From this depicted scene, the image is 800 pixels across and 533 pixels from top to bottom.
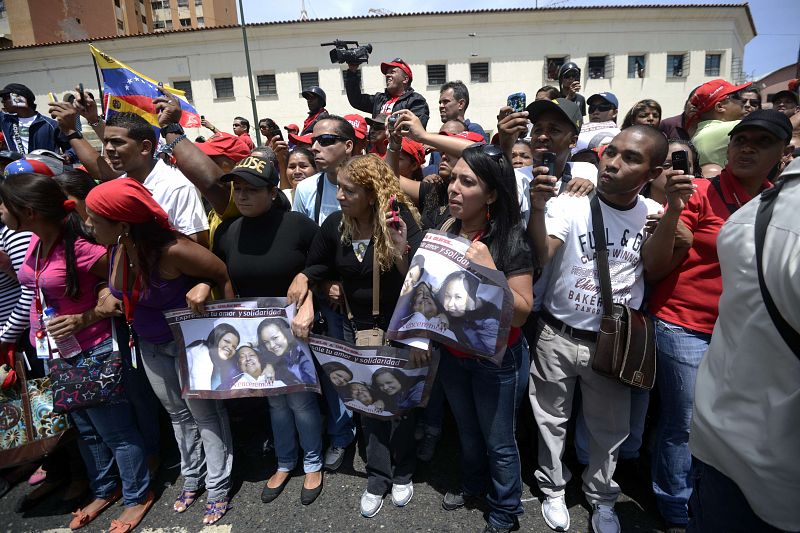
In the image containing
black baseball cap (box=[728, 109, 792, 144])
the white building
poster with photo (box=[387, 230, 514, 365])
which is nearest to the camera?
Result: poster with photo (box=[387, 230, 514, 365])

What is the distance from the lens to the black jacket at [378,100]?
5043mm

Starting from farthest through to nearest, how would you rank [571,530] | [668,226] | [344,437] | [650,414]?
[344,437], [650,414], [571,530], [668,226]

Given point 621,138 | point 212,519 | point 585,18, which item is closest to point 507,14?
point 585,18

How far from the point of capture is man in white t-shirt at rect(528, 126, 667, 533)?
84.4 inches

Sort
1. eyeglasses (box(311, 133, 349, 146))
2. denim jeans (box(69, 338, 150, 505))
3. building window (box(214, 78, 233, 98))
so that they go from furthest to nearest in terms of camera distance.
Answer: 1. building window (box(214, 78, 233, 98))
2. eyeglasses (box(311, 133, 349, 146))
3. denim jeans (box(69, 338, 150, 505))

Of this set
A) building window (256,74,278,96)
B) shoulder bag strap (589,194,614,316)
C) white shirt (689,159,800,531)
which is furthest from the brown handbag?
building window (256,74,278,96)

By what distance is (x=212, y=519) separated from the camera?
8.76ft

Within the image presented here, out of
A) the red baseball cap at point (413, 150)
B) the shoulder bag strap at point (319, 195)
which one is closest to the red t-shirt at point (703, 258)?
the red baseball cap at point (413, 150)

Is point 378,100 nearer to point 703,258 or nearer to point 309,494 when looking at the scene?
point 703,258

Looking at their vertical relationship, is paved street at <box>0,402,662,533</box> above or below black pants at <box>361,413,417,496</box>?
below

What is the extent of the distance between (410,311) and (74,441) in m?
2.98

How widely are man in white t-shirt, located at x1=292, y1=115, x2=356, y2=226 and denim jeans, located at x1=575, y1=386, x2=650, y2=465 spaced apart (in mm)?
2394

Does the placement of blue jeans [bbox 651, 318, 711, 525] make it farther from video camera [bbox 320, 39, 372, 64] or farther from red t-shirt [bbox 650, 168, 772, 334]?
video camera [bbox 320, 39, 372, 64]

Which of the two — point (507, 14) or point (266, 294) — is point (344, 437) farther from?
point (507, 14)
